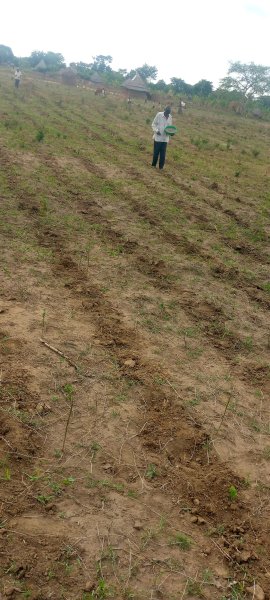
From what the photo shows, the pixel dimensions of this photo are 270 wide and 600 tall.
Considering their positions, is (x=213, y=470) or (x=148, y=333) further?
(x=148, y=333)

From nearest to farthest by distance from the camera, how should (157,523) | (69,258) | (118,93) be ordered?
(157,523), (69,258), (118,93)

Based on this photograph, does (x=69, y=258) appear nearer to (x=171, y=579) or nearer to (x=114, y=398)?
(x=114, y=398)

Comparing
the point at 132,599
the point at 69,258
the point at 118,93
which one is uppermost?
the point at 118,93

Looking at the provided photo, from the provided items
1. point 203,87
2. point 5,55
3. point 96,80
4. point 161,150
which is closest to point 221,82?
point 203,87

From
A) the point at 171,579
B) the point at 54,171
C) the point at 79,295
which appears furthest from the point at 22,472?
the point at 54,171

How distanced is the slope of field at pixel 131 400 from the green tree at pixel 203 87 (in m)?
38.0

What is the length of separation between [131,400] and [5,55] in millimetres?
52552

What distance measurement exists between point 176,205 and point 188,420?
5633 mm

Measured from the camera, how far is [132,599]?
2271 mm

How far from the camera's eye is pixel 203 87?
42.3m

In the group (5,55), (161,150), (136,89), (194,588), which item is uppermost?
(5,55)

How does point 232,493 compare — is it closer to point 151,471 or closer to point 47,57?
point 151,471

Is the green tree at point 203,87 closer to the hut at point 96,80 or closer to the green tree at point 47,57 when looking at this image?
the hut at point 96,80

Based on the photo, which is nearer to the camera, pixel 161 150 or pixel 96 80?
pixel 161 150
